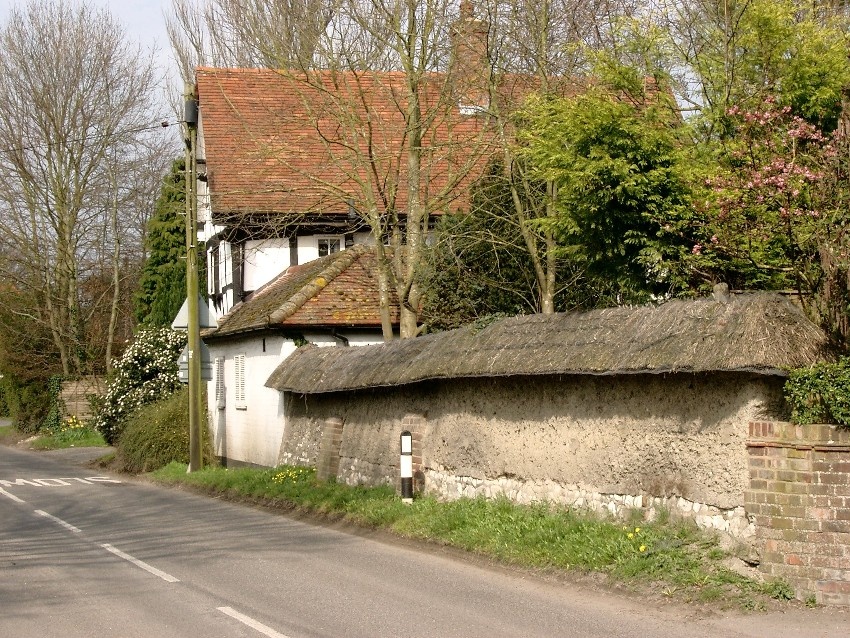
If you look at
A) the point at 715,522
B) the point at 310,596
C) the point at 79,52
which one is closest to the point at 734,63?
the point at 715,522

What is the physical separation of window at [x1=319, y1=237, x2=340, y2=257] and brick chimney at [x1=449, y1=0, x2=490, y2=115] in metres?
8.44

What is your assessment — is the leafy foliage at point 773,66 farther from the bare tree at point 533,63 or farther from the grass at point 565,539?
the grass at point 565,539

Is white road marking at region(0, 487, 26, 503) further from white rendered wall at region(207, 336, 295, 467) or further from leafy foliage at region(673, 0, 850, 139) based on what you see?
leafy foliage at region(673, 0, 850, 139)

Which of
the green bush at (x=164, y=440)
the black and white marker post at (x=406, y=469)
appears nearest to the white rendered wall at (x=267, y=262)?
the green bush at (x=164, y=440)

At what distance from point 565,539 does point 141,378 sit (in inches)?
922

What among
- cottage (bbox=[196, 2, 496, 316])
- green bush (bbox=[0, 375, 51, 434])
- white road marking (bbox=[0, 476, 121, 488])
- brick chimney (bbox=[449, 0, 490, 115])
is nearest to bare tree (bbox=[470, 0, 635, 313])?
brick chimney (bbox=[449, 0, 490, 115])

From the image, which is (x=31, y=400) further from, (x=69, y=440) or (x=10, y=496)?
(x=10, y=496)

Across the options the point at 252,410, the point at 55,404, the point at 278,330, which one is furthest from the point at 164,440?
the point at 55,404

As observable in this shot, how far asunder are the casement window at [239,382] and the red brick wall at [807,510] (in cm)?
1739

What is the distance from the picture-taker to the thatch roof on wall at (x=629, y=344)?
956 cm

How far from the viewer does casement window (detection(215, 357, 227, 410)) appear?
2781 centimetres

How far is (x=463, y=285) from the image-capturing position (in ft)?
65.4

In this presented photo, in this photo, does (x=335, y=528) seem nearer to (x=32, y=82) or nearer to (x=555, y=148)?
(x=555, y=148)

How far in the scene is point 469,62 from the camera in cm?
1898
